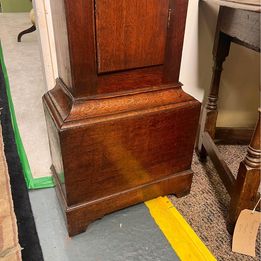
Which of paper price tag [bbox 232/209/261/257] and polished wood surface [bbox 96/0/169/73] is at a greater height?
polished wood surface [bbox 96/0/169/73]

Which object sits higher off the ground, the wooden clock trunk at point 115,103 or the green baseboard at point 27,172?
the wooden clock trunk at point 115,103

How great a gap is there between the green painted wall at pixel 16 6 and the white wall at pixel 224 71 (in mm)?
3617

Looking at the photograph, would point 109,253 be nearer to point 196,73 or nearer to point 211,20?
point 196,73

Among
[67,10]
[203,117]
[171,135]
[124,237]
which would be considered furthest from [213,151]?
[67,10]

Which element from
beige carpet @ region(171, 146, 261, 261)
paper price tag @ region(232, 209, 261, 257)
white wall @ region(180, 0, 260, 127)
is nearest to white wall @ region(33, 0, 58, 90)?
white wall @ region(180, 0, 260, 127)

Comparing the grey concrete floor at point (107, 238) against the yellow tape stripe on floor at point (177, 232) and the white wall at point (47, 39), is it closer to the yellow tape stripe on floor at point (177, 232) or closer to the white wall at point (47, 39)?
the yellow tape stripe on floor at point (177, 232)

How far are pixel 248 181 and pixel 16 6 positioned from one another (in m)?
4.25

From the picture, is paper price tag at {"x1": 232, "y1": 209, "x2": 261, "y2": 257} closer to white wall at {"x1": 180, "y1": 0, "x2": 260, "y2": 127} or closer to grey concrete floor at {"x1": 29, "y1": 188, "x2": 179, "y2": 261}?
grey concrete floor at {"x1": 29, "y1": 188, "x2": 179, "y2": 261}

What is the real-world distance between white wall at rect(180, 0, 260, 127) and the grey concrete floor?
0.57 metres

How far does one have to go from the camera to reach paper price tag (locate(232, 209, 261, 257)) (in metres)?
0.78

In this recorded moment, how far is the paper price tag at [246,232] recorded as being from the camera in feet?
2.57

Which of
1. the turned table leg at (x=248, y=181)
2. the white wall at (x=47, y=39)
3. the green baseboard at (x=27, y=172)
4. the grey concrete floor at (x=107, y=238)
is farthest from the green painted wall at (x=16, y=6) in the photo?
the turned table leg at (x=248, y=181)

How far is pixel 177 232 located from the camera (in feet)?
2.79

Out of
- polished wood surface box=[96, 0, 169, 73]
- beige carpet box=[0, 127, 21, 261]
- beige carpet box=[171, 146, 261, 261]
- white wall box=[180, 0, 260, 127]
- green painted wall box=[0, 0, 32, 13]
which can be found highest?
polished wood surface box=[96, 0, 169, 73]
